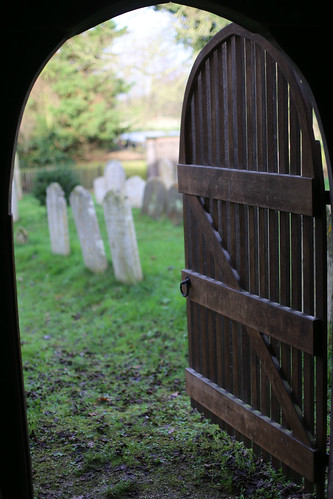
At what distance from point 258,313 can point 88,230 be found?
5.67 meters

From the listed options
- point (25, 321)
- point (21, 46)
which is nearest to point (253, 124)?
point (21, 46)

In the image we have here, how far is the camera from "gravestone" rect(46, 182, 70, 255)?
33.7ft

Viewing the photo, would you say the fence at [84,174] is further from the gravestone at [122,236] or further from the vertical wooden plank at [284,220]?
the vertical wooden plank at [284,220]

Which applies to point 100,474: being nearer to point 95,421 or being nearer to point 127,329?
point 95,421

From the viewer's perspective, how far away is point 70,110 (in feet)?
65.4

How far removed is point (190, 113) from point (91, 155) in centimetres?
1695

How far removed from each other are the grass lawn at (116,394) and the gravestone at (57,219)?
0.22 m

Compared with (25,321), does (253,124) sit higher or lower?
higher

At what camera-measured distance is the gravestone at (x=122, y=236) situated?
27.9ft

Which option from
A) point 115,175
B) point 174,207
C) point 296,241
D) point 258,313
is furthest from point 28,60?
point 115,175

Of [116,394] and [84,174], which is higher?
[84,174]

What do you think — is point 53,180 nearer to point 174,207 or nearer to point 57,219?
point 174,207

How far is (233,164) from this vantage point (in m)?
4.16

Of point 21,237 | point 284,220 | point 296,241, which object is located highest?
point 284,220
